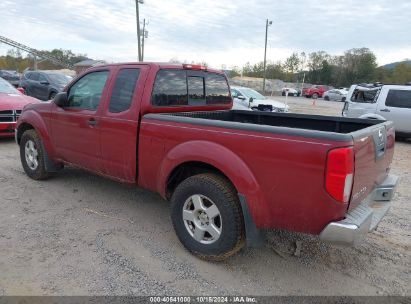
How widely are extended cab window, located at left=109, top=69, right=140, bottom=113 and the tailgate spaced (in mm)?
2448

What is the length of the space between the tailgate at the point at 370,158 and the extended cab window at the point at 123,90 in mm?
2448

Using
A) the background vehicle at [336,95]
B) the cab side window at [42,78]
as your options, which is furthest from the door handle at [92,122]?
the background vehicle at [336,95]

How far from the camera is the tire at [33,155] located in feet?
17.9

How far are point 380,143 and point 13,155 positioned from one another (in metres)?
6.84

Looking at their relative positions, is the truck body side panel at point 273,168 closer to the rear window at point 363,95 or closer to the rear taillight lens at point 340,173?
the rear taillight lens at point 340,173

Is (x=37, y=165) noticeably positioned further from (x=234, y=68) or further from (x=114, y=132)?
(x=234, y=68)

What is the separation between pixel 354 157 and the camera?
2680 millimetres

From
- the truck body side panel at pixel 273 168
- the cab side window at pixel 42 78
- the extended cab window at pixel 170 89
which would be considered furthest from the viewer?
the cab side window at pixel 42 78

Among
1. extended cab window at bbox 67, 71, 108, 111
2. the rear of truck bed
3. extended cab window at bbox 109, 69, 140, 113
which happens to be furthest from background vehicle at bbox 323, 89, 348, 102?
the rear of truck bed

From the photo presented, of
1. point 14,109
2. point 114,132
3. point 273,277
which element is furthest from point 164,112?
point 14,109

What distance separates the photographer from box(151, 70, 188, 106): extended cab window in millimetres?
4121

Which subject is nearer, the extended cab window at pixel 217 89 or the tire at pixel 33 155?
the extended cab window at pixel 217 89

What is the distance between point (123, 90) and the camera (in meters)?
4.23

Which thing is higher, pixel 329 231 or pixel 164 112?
pixel 164 112
